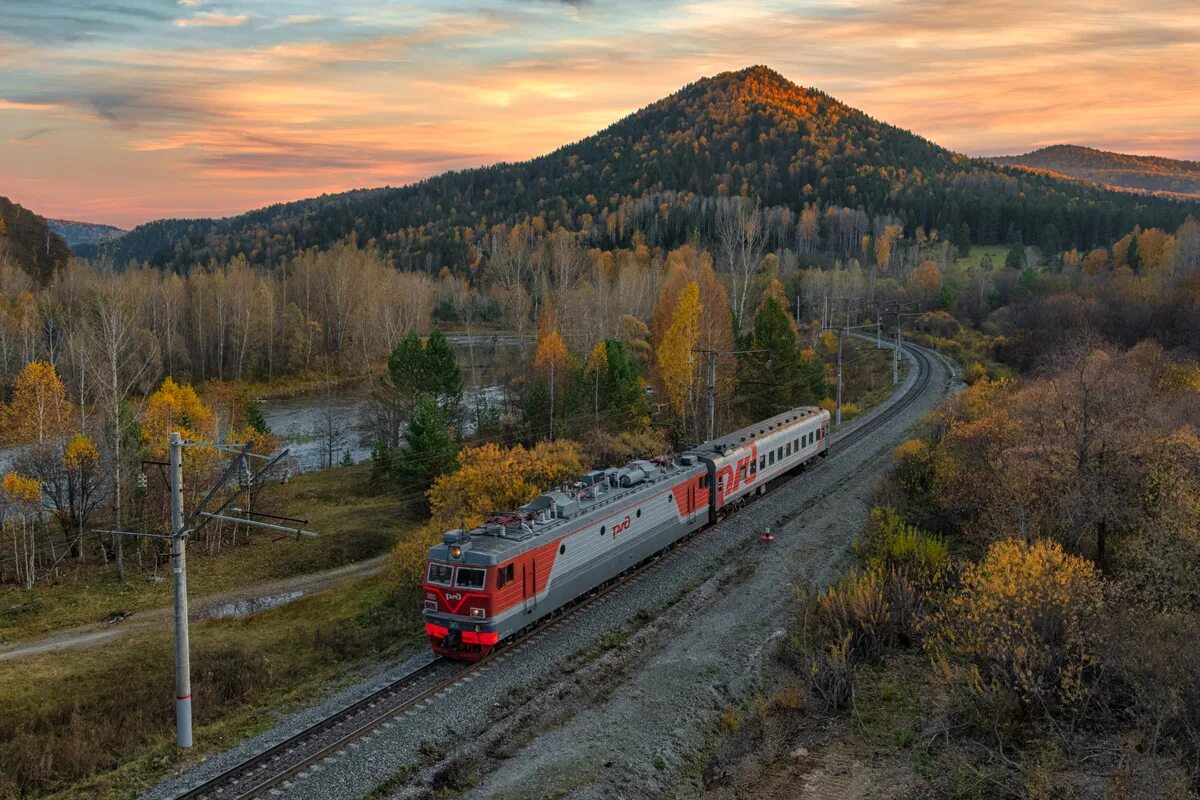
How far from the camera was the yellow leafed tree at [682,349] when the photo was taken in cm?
5284

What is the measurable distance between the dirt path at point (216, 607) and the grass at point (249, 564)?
0.81m

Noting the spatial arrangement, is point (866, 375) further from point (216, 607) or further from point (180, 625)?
point (180, 625)

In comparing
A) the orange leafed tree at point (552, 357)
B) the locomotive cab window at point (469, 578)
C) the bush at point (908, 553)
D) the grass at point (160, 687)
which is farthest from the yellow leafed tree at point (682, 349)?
the locomotive cab window at point (469, 578)

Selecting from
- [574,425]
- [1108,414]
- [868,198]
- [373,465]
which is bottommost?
[373,465]

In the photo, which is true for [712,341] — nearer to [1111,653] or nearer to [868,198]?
[1111,653]

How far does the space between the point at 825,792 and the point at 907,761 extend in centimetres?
219

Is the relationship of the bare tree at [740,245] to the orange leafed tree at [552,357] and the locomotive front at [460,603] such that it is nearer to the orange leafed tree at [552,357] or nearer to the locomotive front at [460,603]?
the orange leafed tree at [552,357]

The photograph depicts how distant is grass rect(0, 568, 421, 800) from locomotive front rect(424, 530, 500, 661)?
9.22ft

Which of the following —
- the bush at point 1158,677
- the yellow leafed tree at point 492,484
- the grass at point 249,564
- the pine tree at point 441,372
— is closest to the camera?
the bush at point 1158,677

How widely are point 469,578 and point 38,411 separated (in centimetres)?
3264

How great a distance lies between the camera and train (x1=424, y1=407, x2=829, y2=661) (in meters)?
21.1

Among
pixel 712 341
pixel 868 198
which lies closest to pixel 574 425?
pixel 712 341

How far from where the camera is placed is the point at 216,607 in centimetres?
3309

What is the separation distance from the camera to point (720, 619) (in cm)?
2472
